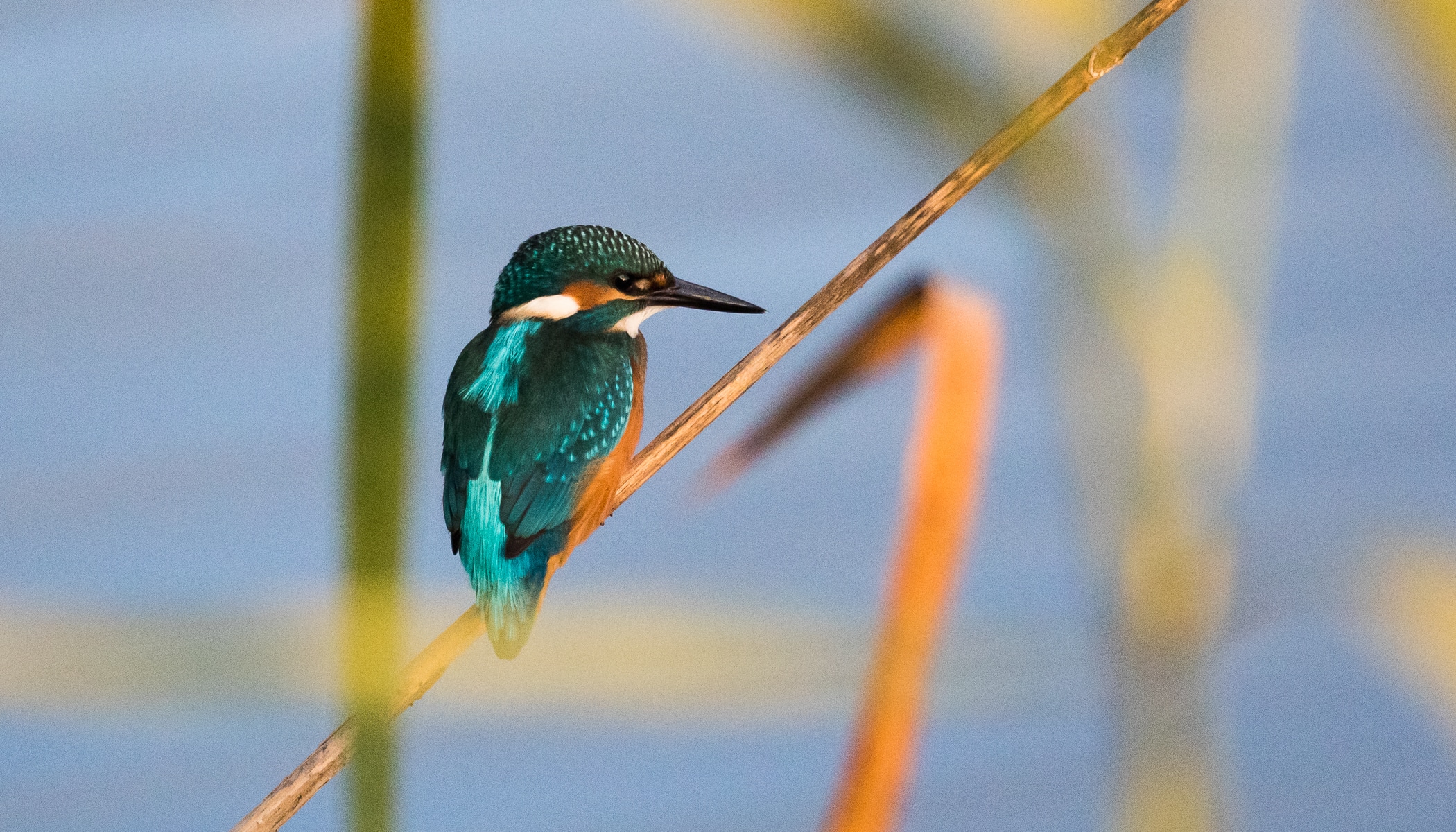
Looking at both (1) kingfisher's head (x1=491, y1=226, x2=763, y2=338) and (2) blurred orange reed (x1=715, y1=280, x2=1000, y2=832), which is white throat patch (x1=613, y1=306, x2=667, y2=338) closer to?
(1) kingfisher's head (x1=491, y1=226, x2=763, y2=338)

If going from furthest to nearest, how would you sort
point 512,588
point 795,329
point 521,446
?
point 521,446, point 512,588, point 795,329

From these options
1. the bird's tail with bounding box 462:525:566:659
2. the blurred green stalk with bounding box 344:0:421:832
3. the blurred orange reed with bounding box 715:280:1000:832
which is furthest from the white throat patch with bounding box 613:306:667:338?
the blurred green stalk with bounding box 344:0:421:832

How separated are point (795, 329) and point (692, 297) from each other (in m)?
0.71

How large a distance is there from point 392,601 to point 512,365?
1206mm

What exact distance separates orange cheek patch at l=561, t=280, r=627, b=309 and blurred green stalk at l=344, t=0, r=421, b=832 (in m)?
1.30

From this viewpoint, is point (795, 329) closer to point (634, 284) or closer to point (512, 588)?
point (512, 588)

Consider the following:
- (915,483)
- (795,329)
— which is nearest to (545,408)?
(795,329)

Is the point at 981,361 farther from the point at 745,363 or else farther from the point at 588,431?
the point at 588,431

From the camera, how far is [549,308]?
5.71ft

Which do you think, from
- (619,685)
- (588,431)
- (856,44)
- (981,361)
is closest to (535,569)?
(588,431)

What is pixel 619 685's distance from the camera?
627 millimetres

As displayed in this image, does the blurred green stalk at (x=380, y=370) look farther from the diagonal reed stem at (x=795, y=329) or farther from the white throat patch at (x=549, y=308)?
the white throat patch at (x=549, y=308)

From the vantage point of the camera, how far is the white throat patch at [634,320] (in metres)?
1.75

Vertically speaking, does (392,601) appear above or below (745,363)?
below
